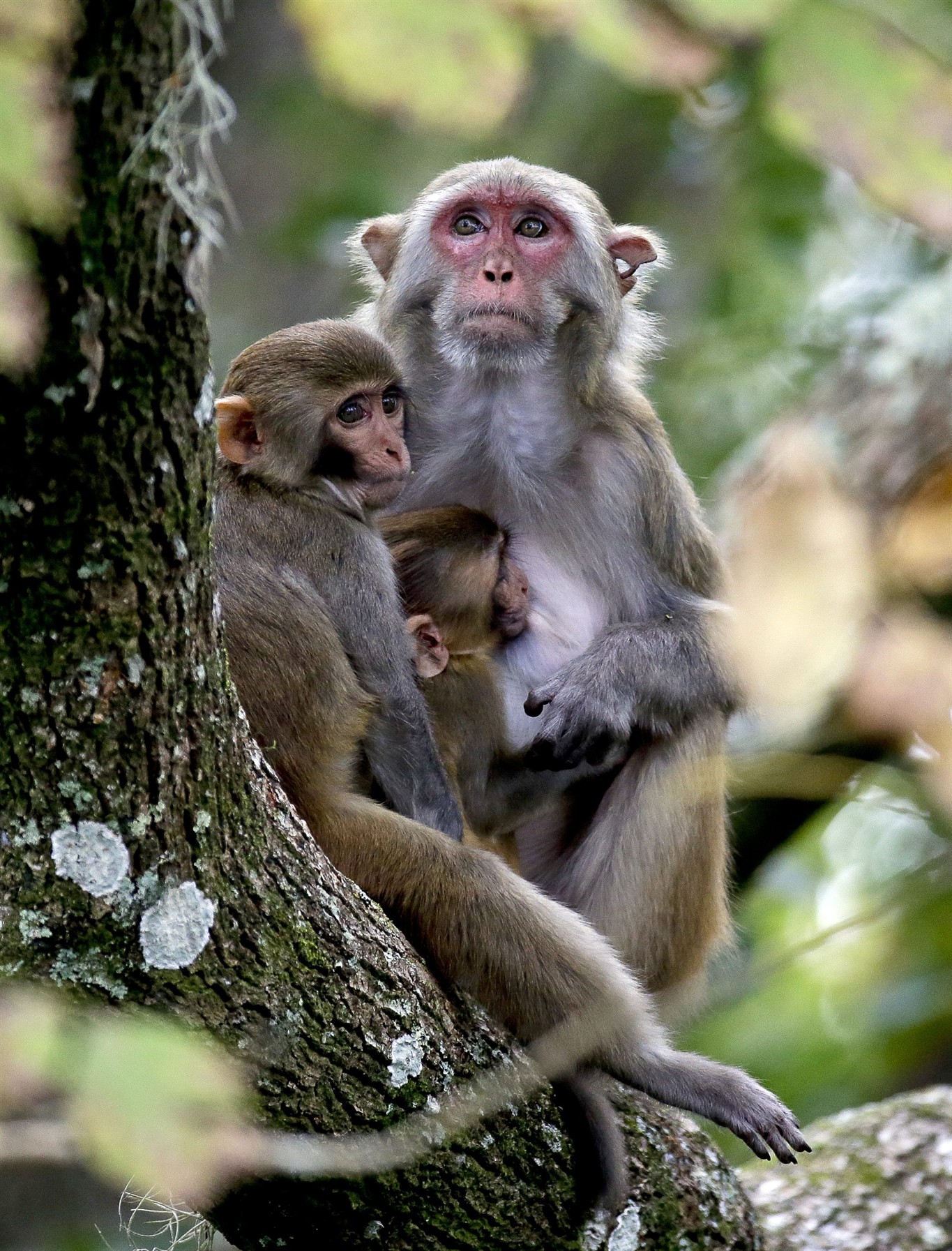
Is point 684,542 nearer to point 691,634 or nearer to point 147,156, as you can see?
point 691,634

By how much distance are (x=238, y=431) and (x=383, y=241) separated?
1.62 meters

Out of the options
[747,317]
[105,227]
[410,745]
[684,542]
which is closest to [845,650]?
[410,745]

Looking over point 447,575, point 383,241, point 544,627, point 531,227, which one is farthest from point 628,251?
point 447,575

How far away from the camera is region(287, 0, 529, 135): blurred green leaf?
1.49 m

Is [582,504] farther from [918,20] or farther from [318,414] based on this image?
[918,20]

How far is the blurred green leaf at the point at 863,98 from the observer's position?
1428 mm

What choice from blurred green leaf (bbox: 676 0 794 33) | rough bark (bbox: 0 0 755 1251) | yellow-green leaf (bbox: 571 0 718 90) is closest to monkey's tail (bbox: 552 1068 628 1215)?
rough bark (bbox: 0 0 755 1251)

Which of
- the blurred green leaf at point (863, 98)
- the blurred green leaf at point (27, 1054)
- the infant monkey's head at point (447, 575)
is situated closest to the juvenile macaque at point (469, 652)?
the infant monkey's head at point (447, 575)

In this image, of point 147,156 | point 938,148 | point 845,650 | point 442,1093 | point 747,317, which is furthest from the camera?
point 747,317

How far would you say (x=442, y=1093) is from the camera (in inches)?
146

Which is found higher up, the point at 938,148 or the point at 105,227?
the point at 938,148

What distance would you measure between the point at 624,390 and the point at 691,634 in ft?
2.87

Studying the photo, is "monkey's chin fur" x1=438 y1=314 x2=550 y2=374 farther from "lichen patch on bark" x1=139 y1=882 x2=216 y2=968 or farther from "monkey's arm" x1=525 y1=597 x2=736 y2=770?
"lichen patch on bark" x1=139 y1=882 x2=216 y2=968

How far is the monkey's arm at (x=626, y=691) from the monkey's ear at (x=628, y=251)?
4.14ft
